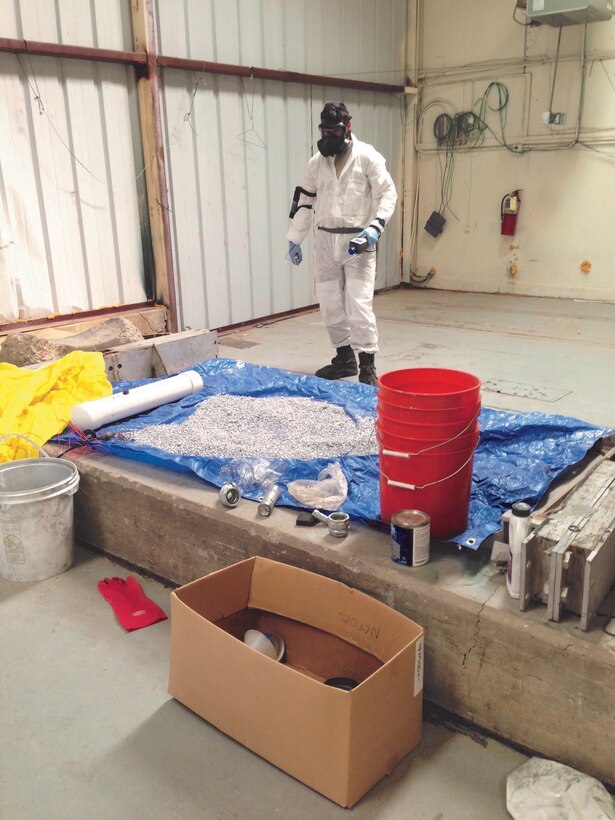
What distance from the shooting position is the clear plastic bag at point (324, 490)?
205cm

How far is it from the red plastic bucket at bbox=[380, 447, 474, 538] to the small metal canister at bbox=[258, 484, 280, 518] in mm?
366

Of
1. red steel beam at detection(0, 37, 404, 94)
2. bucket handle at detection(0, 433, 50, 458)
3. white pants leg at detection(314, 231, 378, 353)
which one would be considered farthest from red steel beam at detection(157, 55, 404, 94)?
bucket handle at detection(0, 433, 50, 458)

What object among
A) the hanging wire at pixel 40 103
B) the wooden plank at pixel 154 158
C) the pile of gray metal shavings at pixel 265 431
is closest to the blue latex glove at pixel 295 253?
the wooden plank at pixel 154 158

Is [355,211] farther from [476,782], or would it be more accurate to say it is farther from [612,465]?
[476,782]

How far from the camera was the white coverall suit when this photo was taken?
3.73 m

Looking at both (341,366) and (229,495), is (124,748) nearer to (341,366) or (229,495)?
(229,495)

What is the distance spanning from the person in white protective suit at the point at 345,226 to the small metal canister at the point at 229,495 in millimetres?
1837

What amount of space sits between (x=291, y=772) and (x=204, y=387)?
6.71 feet

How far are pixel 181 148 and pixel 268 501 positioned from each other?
356cm

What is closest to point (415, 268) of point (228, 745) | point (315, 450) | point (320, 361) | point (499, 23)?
point (499, 23)

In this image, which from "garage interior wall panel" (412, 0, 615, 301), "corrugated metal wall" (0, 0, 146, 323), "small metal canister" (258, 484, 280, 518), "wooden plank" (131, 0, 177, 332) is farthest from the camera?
"garage interior wall panel" (412, 0, 615, 301)

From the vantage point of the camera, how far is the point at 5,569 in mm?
2295

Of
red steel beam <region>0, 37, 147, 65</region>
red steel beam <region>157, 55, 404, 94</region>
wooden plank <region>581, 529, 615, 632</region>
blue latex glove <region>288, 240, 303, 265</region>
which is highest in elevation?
red steel beam <region>157, 55, 404, 94</region>

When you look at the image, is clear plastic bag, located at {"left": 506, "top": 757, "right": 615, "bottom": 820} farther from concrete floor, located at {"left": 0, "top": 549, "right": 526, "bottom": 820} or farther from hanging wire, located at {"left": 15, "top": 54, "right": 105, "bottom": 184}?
hanging wire, located at {"left": 15, "top": 54, "right": 105, "bottom": 184}
